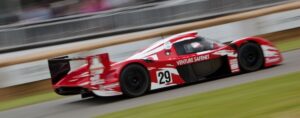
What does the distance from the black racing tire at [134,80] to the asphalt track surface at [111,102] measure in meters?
0.14

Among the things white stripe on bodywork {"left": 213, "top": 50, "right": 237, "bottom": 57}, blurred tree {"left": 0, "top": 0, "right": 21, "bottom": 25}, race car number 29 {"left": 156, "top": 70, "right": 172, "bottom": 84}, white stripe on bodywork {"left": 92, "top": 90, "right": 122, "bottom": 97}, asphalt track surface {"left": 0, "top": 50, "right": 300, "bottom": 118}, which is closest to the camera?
asphalt track surface {"left": 0, "top": 50, "right": 300, "bottom": 118}

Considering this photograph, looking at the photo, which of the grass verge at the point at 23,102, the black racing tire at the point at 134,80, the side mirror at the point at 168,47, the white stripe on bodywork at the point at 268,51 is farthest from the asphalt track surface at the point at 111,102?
the side mirror at the point at 168,47

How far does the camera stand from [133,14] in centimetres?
1877

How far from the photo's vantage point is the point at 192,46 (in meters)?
11.0

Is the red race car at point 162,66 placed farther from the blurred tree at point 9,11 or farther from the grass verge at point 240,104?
the blurred tree at point 9,11

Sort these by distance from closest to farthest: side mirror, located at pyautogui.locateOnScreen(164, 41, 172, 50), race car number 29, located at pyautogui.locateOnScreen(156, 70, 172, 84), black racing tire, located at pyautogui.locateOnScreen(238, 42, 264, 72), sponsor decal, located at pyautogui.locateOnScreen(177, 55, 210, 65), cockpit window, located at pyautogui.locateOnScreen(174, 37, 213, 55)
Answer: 1. race car number 29, located at pyautogui.locateOnScreen(156, 70, 172, 84)
2. sponsor decal, located at pyautogui.locateOnScreen(177, 55, 210, 65)
3. side mirror, located at pyautogui.locateOnScreen(164, 41, 172, 50)
4. cockpit window, located at pyautogui.locateOnScreen(174, 37, 213, 55)
5. black racing tire, located at pyautogui.locateOnScreen(238, 42, 264, 72)

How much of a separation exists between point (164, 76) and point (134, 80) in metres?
0.65

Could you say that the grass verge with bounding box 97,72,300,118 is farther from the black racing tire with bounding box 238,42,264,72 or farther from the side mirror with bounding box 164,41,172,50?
the side mirror with bounding box 164,41,172,50

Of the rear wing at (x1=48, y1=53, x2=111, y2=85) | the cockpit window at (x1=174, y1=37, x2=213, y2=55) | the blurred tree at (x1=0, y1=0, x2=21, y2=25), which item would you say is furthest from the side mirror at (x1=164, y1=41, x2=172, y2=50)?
the blurred tree at (x1=0, y1=0, x2=21, y2=25)

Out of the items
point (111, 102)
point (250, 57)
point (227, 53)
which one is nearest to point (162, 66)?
point (111, 102)

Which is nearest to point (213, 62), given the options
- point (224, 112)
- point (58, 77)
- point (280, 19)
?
point (58, 77)

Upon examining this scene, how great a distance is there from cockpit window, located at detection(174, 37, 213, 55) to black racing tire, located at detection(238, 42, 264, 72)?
0.66 m

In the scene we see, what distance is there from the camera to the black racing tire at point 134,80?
9.88m

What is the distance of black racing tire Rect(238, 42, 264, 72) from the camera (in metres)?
11.3
